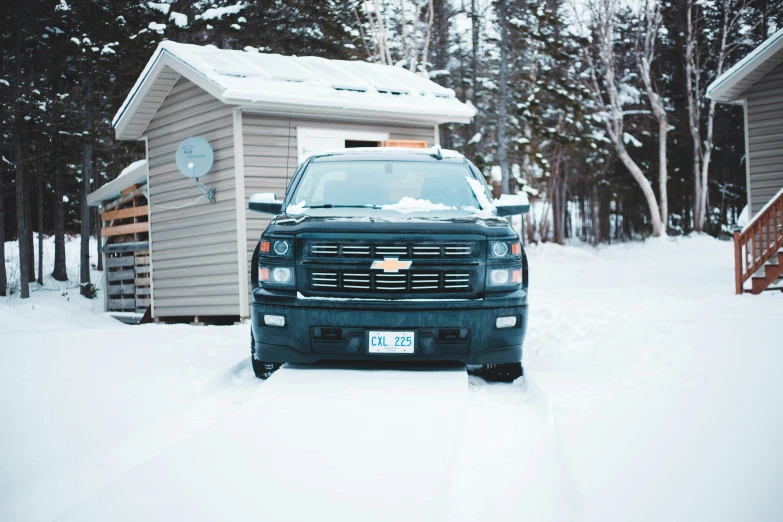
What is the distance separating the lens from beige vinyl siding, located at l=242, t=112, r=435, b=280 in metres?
11.8

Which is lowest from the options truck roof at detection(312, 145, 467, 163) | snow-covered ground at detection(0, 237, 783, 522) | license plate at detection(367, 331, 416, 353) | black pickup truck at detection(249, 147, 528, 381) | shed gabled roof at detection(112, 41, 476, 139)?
snow-covered ground at detection(0, 237, 783, 522)

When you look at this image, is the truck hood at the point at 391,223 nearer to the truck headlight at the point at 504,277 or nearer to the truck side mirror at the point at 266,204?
the truck headlight at the point at 504,277

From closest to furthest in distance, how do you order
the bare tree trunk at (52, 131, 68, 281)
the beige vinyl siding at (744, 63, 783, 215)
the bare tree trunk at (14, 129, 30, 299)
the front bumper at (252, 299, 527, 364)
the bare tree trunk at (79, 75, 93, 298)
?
the front bumper at (252, 299, 527, 364) → the beige vinyl siding at (744, 63, 783, 215) → the bare tree trunk at (14, 129, 30, 299) → the bare tree trunk at (79, 75, 93, 298) → the bare tree trunk at (52, 131, 68, 281)

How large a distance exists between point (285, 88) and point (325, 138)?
→ 117cm

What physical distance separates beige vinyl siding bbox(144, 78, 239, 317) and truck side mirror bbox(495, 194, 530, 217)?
265 inches

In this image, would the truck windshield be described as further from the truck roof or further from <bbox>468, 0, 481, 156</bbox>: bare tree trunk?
<bbox>468, 0, 481, 156</bbox>: bare tree trunk

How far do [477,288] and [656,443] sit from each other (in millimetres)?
1762

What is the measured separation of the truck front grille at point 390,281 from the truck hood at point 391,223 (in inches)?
12.0

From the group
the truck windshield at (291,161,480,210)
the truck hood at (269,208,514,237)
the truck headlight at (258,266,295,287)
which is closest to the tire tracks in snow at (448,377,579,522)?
the truck hood at (269,208,514,237)

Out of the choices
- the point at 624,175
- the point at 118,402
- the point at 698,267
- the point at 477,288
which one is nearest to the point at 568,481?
the point at 477,288

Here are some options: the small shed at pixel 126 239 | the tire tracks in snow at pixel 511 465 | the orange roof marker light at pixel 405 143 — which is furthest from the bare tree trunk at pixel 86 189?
the tire tracks in snow at pixel 511 465

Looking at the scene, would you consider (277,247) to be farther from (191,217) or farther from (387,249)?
(191,217)

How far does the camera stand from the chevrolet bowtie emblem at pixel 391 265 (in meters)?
5.12

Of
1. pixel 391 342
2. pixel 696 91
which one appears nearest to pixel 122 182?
pixel 391 342
